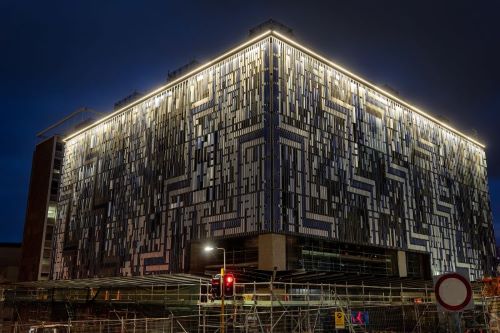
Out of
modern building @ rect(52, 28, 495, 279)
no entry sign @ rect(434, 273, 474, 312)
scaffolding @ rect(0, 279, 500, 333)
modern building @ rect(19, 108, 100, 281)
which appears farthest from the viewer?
modern building @ rect(19, 108, 100, 281)

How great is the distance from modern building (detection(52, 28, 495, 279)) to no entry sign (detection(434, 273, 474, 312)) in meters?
36.0

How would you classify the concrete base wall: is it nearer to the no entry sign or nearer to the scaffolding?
the scaffolding

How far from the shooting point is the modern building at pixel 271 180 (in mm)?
45156

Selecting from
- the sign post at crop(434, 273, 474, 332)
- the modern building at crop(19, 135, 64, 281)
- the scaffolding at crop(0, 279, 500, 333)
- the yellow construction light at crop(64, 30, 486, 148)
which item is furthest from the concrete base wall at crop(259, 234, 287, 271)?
the modern building at crop(19, 135, 64, 281)

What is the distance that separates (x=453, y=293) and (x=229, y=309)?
22.8 m

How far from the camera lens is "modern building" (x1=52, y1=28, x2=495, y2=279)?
4516 cm

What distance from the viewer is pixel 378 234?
2094 inches

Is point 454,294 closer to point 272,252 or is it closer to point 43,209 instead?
point 272,252

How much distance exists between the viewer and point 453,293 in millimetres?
5734

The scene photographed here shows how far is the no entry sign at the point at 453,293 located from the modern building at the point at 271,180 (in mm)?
36044

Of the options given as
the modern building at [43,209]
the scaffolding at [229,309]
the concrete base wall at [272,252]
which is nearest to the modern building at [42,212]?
the modern building at [43,209]

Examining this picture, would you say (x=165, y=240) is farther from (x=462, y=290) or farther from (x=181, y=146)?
(x=462, y=290)

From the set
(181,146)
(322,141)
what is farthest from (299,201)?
(181,146)

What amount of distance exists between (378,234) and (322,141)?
42.5 feet
